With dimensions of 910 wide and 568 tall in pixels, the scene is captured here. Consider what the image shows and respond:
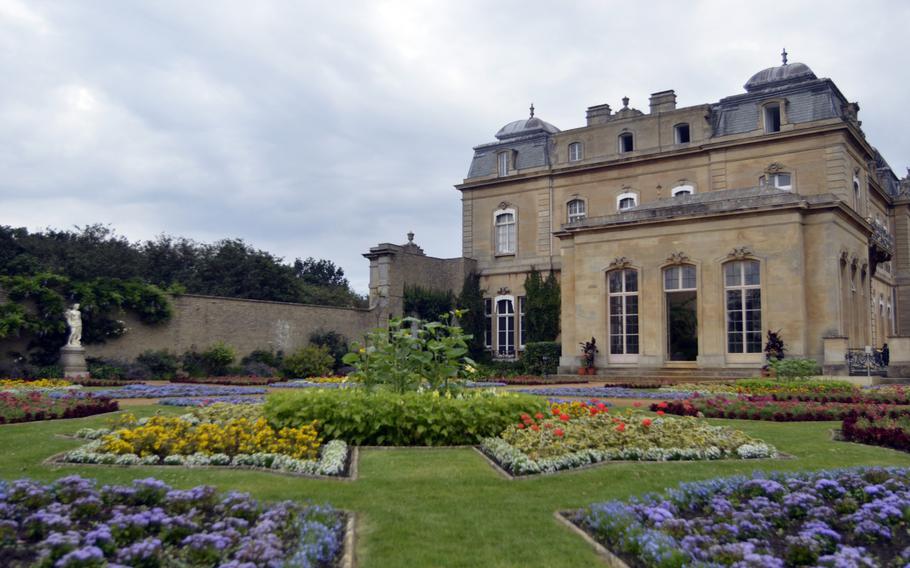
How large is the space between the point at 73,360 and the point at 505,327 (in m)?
17.2

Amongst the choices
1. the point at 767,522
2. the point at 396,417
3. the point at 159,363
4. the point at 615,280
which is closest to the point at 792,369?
the point at 615,280

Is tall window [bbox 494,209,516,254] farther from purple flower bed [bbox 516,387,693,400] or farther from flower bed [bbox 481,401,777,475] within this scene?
flower bed [bbox 481,401,777,475]

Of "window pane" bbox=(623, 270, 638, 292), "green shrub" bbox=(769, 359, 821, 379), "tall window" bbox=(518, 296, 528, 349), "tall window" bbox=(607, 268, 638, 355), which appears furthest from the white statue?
"green shrub" bbox=(769, 359, 821, 379)

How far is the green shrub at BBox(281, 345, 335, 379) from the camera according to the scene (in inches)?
1002

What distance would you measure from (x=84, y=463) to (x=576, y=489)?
4.74 metres

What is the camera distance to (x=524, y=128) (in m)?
35.0

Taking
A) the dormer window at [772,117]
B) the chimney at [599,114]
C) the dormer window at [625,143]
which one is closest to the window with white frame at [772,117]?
the dormer window at [772,117]

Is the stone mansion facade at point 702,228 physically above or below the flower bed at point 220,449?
above

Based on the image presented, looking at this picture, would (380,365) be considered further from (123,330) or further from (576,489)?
(123,330)

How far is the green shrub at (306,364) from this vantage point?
25.4 m

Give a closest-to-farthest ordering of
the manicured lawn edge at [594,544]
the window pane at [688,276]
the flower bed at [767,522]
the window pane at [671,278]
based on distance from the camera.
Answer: the flower bed at [767,522] → the manicured lawn edge at [594,544] → the window pane at [688,276] → the window pane at [671,278]

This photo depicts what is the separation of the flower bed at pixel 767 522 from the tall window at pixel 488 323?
1051 inches

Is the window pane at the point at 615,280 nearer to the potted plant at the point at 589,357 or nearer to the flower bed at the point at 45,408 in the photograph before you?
the potted plant at the point at 589,357

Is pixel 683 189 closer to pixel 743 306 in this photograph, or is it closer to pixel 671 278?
pixel 671 278
